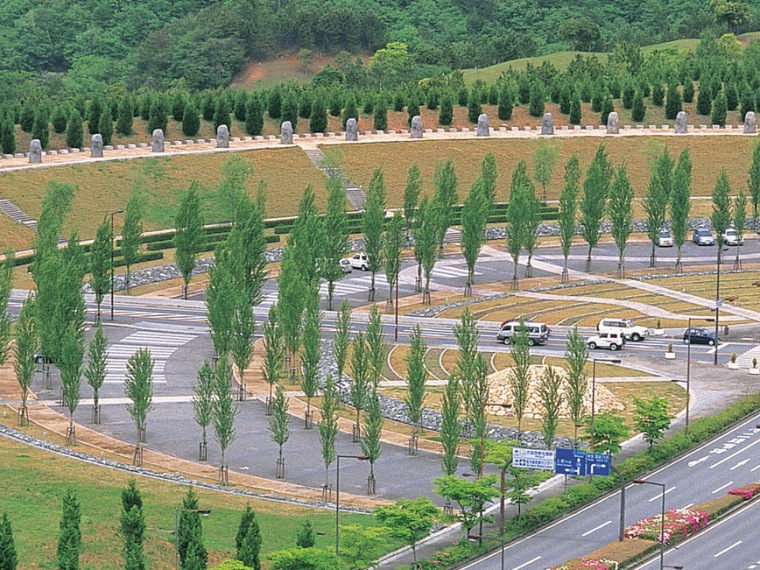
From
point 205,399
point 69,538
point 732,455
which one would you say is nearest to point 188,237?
point 205,399

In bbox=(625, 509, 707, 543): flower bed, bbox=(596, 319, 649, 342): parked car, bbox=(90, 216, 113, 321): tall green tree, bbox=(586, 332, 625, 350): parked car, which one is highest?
bbox=(90, 216, 113, 321): tall green tree

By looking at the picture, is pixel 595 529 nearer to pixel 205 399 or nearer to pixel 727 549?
pixel 727 549

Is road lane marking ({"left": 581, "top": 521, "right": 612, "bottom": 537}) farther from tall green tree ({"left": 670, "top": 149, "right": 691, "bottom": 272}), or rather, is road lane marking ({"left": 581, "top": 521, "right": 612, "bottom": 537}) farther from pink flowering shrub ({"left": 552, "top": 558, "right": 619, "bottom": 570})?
tall green tree ({"left": 670, "top": 149, "right": 691, "bottom": 272})

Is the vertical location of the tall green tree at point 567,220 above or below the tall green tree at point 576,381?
above

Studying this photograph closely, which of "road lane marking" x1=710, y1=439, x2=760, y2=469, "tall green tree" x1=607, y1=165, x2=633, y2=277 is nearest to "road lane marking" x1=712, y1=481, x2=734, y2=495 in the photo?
"road lane marking" x1=710, y1=439, x2=760, y2=469

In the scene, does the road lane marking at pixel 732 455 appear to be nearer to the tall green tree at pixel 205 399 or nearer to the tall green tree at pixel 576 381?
the tall green tree at pixel 576 381

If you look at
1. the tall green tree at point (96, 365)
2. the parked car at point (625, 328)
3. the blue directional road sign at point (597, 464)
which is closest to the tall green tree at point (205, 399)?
the tall green tree at point (96, 365)
